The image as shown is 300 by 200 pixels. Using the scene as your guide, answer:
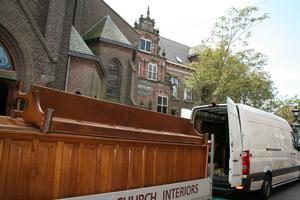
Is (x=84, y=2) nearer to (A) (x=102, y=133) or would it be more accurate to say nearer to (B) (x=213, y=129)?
(B) (x=213, y=129)

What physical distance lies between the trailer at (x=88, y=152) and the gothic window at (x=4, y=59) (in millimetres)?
8678

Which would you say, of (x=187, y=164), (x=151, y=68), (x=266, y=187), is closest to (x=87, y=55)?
(x=266, y=187)

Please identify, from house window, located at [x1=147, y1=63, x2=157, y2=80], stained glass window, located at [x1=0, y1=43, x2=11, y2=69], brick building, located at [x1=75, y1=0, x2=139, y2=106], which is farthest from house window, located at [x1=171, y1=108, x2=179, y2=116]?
stained glass window, located at [x1=0, y1=43, x2=11, y2=69]

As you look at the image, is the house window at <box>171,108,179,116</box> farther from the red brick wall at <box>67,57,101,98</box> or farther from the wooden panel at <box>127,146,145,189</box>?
the wooden panel at <box>127,146,145,189</box>

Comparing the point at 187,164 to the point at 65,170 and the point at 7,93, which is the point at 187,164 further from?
the point at 7,93

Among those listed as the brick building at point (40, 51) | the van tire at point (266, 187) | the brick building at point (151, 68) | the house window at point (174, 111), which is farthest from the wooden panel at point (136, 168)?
A: the house window at point (174, 111)

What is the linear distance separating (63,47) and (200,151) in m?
11.0

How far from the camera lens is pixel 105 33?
961 inches

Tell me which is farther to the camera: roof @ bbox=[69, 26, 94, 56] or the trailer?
roof @ bbox=[69, 26, 94, 56]

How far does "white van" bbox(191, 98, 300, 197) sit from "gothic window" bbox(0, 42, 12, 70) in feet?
24.1

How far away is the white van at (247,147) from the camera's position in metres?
7.26

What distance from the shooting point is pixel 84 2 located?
80.6 ft

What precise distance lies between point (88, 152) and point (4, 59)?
9.70 metres

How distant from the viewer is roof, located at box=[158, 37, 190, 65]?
41438mm
